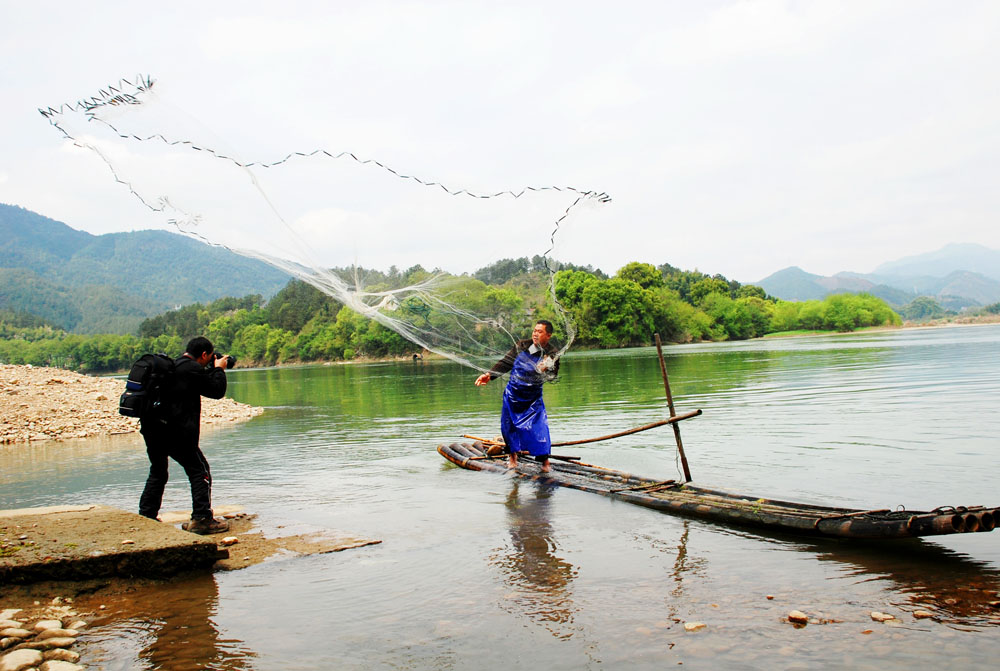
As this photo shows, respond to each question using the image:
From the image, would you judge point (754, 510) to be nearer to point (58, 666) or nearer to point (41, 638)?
point (58, 666)

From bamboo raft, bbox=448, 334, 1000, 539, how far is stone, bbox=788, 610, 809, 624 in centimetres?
180

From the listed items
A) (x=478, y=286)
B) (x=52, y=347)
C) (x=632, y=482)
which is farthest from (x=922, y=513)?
(x=52, y=347)

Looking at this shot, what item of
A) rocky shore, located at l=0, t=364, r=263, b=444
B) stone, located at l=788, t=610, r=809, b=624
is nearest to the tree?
rocky shore, located at l=0, t=364, r=263, b=444

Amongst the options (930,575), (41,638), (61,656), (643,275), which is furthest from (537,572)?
(643,275)

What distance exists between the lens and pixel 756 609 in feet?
18.5

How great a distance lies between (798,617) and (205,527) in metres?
6.90

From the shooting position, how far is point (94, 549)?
6434mm

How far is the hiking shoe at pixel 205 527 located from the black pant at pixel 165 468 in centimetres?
5

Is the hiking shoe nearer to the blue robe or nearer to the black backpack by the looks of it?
the black backpack

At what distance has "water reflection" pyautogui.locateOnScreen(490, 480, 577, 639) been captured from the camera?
5.72 m

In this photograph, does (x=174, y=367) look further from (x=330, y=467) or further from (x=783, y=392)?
(x=783, y=392)

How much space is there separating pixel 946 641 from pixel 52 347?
18626 centimetres

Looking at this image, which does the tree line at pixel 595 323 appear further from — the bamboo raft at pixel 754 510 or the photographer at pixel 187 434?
the photographer at pixel 187 434

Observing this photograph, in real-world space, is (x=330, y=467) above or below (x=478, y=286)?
below
